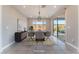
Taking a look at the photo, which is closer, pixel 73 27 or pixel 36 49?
pixel 36 49

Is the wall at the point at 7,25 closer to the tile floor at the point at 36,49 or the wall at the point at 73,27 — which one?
the tile floor at the point at 36,49

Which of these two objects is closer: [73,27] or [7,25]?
[73,27]

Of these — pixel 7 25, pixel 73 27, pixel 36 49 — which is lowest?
pixel 36 49

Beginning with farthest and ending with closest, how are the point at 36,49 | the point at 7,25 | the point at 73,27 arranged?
the point at 7,25 → the point at 73,27 → the point at 36,49

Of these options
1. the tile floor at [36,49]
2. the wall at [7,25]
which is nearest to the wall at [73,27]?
the tile floor at [36,49]

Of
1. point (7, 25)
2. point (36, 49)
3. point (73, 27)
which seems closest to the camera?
point (36, 49)

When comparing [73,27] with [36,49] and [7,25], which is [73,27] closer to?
[36,49]

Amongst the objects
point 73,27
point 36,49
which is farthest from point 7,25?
point 73,27

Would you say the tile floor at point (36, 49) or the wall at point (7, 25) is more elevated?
the wall at point (7, 25)

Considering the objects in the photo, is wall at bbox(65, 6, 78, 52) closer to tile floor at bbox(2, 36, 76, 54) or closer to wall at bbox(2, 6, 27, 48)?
tile floor at bbox(2, 36, 76, 54)

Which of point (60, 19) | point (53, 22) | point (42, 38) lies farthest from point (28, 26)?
point (42, 38)

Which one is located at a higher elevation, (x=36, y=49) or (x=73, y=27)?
(x=73, y=27)
